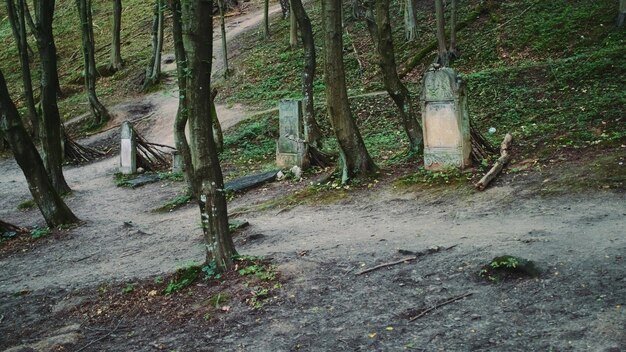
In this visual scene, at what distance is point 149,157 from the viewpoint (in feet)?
60.0

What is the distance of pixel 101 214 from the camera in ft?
43.3

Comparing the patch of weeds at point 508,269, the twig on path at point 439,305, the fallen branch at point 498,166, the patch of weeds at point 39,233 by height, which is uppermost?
the fallen branch at point 498,166

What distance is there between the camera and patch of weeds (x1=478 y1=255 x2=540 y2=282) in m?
5.41

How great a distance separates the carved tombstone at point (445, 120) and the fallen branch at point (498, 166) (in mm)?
630

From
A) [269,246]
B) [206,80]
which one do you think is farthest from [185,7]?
[269,246]

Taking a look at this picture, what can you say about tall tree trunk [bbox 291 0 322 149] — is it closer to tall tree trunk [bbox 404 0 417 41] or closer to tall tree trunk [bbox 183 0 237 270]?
tall tree trunk [bbox 183 0 237 270]

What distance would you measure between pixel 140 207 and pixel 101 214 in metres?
A: 0.84

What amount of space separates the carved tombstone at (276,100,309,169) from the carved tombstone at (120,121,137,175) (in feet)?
18.8

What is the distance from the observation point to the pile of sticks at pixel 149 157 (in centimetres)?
1797

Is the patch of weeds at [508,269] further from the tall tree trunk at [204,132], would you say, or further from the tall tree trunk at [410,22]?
the tall tree trunk at [410,22]

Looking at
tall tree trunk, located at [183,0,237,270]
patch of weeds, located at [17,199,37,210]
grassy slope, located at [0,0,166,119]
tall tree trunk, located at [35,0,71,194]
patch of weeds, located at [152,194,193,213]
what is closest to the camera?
tall tree trunk, located at [183,0,237,270]

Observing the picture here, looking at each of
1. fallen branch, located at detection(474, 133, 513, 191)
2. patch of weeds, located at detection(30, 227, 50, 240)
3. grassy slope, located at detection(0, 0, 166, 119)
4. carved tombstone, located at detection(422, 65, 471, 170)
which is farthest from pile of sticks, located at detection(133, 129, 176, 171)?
fallen branch, located at detection(474, 133, 513, 191)

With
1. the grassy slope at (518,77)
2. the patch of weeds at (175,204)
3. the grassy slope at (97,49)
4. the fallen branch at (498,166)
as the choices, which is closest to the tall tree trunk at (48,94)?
the patch of weeds at (175,204)

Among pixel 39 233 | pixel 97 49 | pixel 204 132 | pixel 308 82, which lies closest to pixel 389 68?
pixel 308 82
